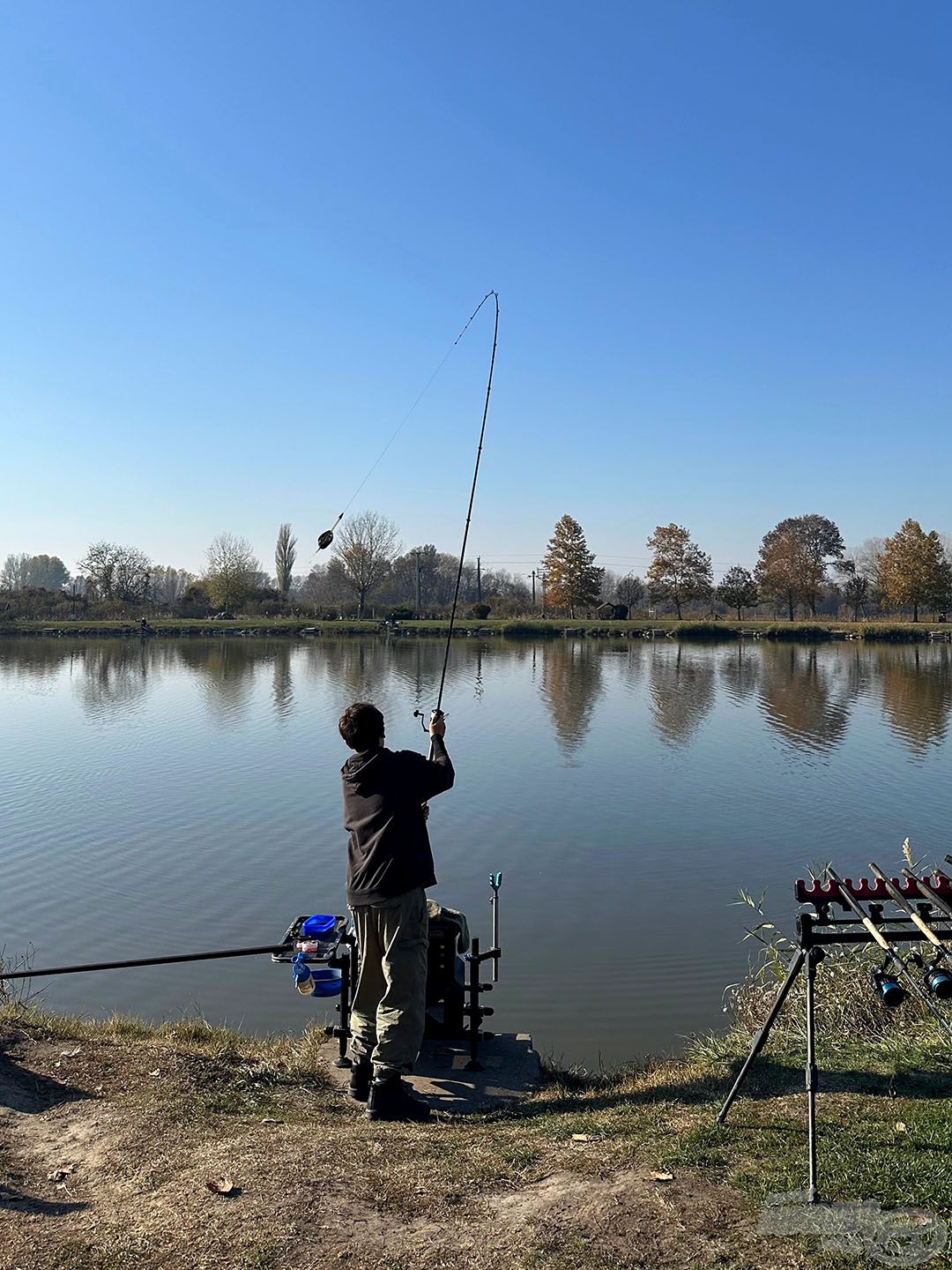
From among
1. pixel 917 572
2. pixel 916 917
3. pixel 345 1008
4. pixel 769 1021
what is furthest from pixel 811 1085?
pixel 917 572

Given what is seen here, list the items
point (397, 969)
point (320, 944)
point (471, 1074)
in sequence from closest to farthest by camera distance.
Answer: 1. point (397, 969)
2. point (471, 1074)
3. point (320, 944)

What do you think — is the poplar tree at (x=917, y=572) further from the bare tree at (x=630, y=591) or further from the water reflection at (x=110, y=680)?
the water reflection at (x=110, y=680)

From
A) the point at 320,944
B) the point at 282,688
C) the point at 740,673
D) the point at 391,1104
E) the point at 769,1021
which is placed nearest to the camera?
the point at 769,1021

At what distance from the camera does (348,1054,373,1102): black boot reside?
5.02 metres

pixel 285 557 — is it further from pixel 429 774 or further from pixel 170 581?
pixel 429 774

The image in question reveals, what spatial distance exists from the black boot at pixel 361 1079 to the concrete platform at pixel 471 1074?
261 mm

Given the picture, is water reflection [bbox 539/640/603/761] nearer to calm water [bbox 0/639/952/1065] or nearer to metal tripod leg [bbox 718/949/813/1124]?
calm water [bbox 0/639/952/1065]

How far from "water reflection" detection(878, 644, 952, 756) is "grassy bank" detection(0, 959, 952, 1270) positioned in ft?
52.4

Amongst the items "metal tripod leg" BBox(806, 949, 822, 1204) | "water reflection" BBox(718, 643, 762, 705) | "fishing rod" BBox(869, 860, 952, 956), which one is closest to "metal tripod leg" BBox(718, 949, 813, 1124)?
"metal tripod leg" BBox(806, 949, 822, 1204)

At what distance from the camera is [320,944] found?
5.46m

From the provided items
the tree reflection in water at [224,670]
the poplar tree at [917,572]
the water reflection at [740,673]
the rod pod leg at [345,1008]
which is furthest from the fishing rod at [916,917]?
the poplar tree at [917,572]

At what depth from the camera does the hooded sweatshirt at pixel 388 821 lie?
4777 mm

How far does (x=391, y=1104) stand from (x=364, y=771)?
1.55 m

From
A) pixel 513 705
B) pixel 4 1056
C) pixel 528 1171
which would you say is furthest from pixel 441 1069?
pixel 513 705
